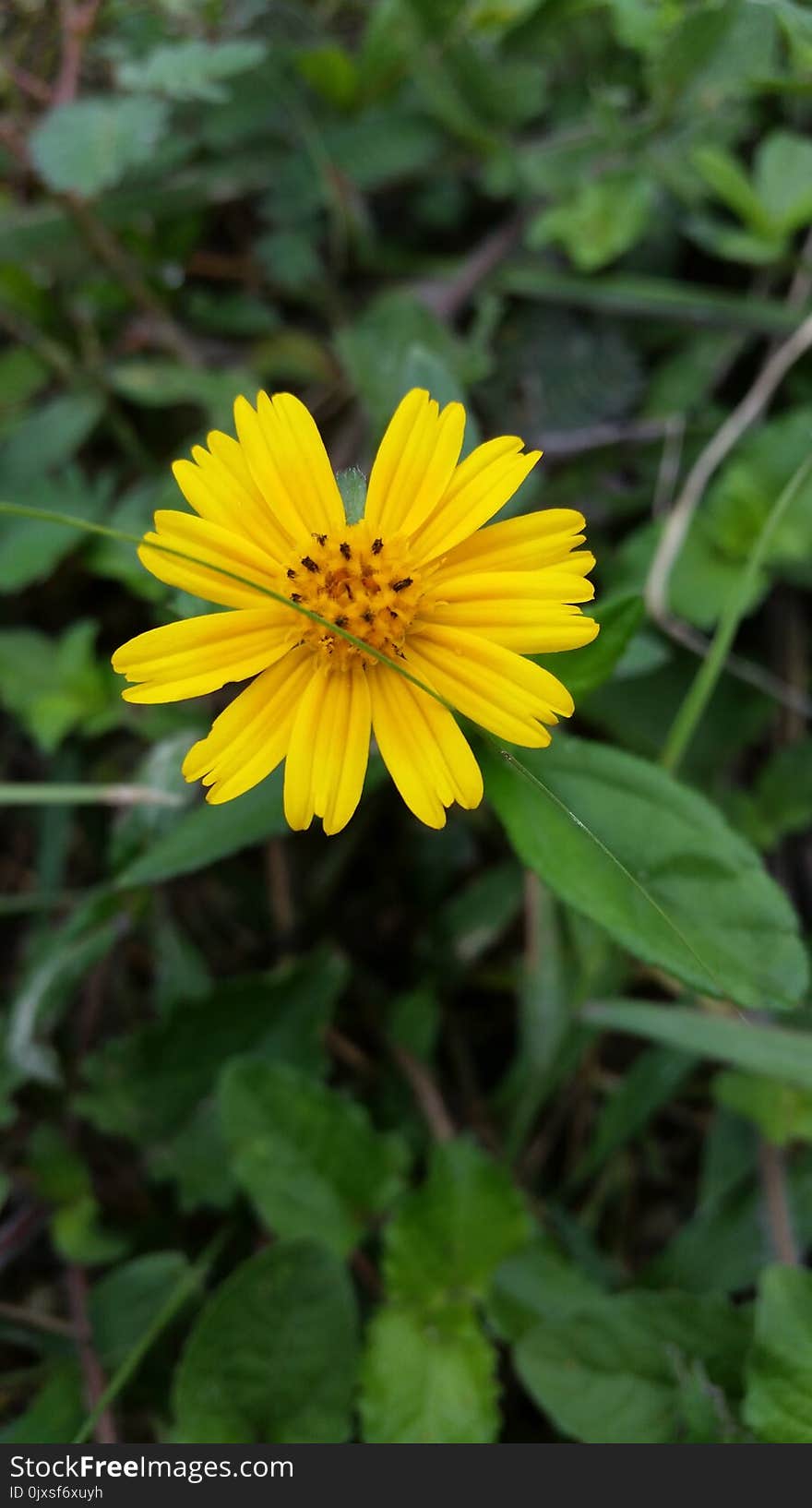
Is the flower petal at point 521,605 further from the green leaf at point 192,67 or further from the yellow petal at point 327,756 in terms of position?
the green leaf at point 192,67

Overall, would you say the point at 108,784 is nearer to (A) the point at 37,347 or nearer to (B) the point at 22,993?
(B) the point at 22,993

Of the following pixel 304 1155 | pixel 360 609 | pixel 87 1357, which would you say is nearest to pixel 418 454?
pixel 360 609

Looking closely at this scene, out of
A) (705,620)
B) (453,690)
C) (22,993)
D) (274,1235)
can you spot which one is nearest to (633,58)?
(705,620)

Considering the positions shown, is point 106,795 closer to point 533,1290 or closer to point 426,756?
point 426,756

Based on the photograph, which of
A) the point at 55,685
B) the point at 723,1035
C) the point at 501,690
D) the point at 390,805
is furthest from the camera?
the point at 390,805

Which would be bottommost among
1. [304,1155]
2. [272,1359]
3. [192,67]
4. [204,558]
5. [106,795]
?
[272,1359]

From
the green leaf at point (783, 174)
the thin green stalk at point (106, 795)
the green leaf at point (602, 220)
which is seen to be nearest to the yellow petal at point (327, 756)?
the thin green stalk at point (106, 795)
